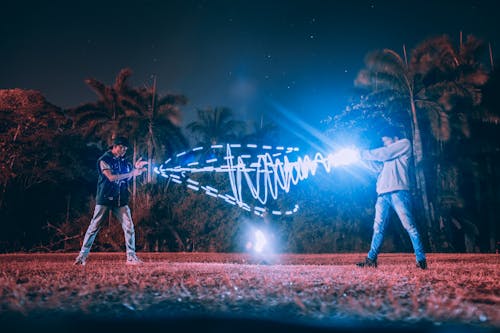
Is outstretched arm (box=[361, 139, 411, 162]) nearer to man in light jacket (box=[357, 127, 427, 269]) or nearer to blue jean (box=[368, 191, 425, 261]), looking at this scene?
man in light jacket (box=[357, 127, 427, 269])

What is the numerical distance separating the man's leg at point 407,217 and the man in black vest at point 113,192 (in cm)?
483

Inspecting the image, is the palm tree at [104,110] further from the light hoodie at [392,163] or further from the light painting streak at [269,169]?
the light hoodie at [392,163]

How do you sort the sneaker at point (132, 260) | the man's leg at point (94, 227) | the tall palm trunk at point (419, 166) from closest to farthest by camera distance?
1. the man's leg at point (94, 227)
2. the sneaker at point (132, 260)
3. the tall palm trunk at point (419, 166)

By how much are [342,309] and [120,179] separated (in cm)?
556

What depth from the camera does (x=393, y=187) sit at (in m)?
7.70

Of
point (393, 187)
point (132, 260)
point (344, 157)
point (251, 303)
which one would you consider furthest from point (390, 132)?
point (344, 157)

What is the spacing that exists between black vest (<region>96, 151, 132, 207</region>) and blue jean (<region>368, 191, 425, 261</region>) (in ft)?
16.0

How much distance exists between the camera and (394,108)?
27.6 m

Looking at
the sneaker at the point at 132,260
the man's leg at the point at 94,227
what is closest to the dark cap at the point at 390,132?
the sneaker at the point at 132,260

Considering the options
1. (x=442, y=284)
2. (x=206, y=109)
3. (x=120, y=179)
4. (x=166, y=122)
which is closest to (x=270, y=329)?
(x=442, y=284)

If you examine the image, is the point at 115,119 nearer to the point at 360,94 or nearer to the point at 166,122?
the point at 166,122

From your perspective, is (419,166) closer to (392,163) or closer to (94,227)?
(392,163)

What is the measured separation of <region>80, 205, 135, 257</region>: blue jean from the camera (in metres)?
A: 8.04

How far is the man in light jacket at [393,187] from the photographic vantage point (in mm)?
7605
